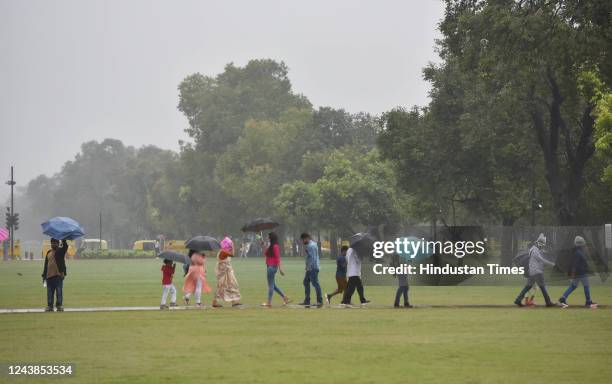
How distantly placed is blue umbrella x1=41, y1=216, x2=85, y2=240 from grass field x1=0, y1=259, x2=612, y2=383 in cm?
719

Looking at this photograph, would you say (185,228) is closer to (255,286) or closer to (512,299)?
(255,286)

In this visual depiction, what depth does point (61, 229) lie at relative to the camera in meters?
36.3

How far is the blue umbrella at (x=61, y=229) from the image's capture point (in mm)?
35844

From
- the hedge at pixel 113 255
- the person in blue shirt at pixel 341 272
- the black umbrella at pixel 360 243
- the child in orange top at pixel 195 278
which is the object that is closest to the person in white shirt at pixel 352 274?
the black umbrella at pixel 360 243

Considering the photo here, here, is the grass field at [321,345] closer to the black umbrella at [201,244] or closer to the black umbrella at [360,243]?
the black umbrella at [360,243]

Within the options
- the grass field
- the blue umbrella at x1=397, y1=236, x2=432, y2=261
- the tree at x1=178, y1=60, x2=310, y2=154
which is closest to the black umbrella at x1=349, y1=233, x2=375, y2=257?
the grass field

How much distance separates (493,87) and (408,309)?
75.7ft

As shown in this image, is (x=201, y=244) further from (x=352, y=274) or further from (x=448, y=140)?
(x=448, y=140)

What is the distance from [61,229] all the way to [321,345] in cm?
1772

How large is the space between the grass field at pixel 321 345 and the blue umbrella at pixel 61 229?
23.6ft

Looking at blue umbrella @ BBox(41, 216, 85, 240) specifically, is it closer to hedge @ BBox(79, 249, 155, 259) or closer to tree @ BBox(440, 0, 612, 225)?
tree @ BBox(440, 0, 612, 225)

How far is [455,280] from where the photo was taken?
4412 cm

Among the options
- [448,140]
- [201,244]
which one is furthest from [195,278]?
[448,140]

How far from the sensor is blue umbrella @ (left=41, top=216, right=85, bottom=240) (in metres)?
35.8
